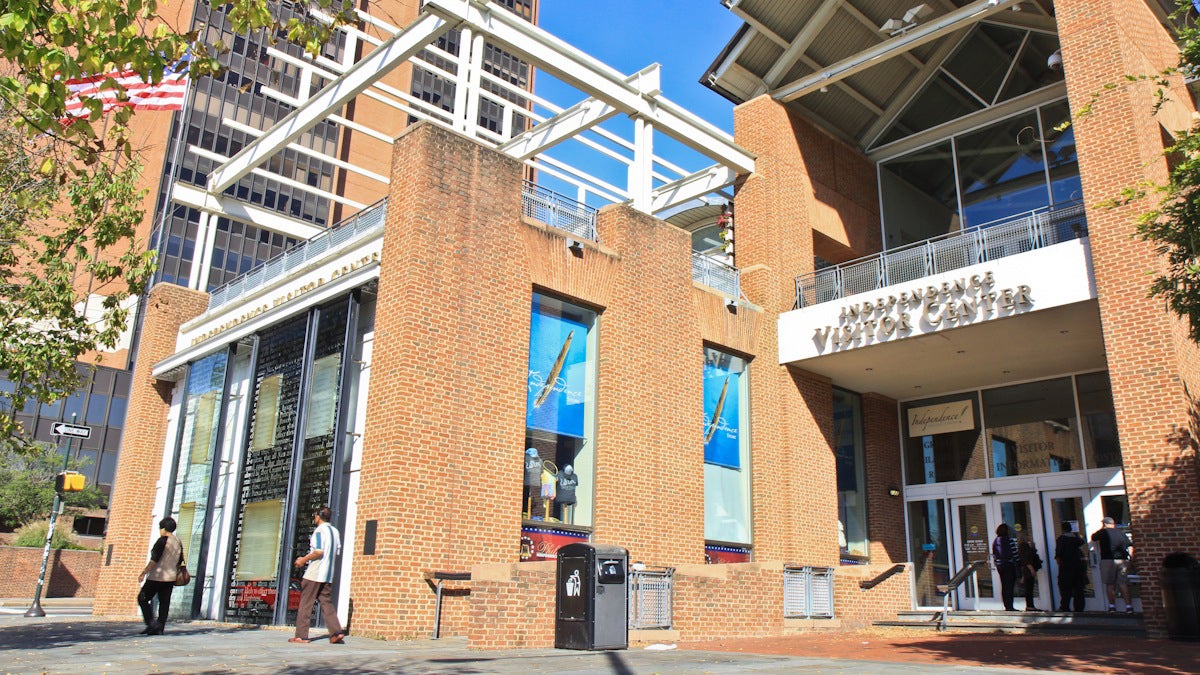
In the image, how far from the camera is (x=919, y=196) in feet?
75.0

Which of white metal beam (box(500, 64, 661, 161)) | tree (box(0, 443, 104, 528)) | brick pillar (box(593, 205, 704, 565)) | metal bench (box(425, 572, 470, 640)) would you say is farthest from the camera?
tree (box(0, 443, 104, 528))

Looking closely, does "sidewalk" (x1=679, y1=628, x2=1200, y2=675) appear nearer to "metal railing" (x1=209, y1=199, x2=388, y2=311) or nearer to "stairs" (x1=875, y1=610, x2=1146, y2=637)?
"stairs" (x1=875, y1=610, x2=1146, y2=637)

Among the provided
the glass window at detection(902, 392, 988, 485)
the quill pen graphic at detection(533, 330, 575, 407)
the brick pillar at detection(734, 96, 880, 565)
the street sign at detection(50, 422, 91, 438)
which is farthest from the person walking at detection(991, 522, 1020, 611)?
the street sign at detection(50, 422, 91, 438)

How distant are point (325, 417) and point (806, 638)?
8.49m

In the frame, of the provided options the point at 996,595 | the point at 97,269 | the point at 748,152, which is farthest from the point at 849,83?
the point at 97,269

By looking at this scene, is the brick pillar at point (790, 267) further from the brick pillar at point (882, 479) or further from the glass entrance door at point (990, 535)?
the glass entrance door at point (990, 535)

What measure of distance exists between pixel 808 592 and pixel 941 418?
7.87 meters

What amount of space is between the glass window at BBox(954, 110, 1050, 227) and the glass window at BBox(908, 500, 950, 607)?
22.3 ft

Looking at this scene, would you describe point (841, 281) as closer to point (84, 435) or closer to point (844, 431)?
point (844, 431)

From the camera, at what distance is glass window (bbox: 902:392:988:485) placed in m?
20.7

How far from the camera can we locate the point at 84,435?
17.8m

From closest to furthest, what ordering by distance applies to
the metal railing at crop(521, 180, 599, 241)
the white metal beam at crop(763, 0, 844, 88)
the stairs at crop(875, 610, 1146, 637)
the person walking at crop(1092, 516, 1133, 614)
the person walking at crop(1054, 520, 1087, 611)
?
the stairs at crop(875, 610, 1146, 637) → the person walking at crop(1092, 516, 1133, 614) → the metal railing at crop(521, 180, 599, 241) → the person walking at crop(1054, 520, 1087, 611) → the white metal beam at crop(763, 0, 844, 88)

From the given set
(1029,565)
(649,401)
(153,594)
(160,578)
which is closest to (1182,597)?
(1029,565)

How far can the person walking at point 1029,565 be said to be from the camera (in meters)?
16.9
